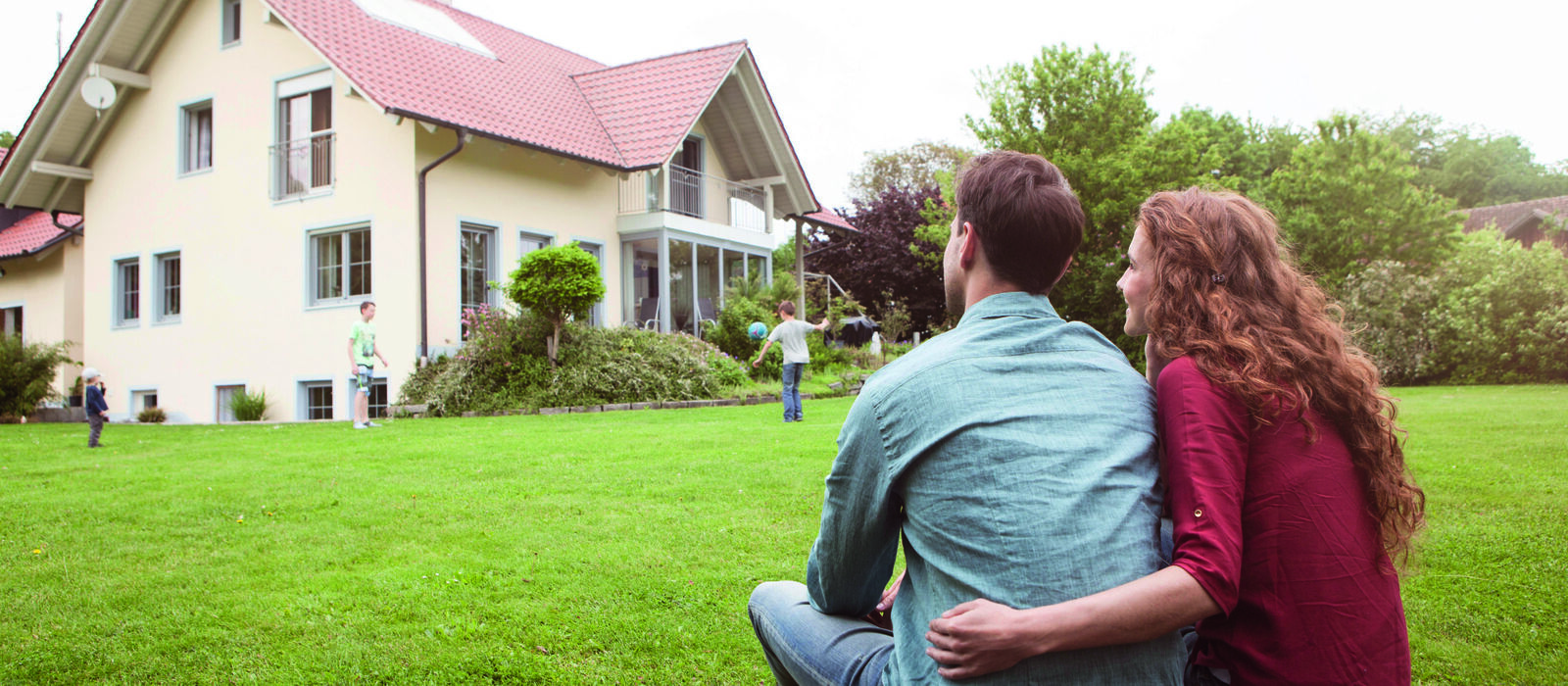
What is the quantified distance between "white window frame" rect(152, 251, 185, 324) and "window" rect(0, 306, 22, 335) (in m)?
5.75

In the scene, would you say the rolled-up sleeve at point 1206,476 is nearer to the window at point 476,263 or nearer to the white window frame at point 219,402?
the window at point 476,263

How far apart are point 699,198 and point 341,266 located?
7528 mm

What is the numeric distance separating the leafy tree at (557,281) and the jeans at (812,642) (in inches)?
451

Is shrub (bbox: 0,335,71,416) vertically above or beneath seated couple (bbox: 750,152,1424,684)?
above

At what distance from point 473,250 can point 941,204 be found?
15.5 metres

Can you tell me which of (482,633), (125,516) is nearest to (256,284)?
(125,516)

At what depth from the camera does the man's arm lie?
57.1 inches

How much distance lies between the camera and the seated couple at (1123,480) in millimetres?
1493

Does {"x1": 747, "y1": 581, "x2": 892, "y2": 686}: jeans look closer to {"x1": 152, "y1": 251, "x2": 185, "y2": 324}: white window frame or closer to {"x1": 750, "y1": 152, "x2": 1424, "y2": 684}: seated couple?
{"x1": 750, "y1": 152, "x2": 1424, "y2": 684}: seated couple

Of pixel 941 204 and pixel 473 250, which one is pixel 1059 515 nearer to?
pixel 473 250

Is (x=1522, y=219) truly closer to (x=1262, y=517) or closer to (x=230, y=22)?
(x=230, y=22)

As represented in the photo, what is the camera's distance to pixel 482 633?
337 cm

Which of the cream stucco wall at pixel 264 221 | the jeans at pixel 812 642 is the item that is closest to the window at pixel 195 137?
the cream stucco wall at pixel 264 221

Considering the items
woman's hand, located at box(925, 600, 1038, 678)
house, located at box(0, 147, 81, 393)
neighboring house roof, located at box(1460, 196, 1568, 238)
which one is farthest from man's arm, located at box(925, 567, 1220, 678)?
neighboring house roof, located at box(1460, 196, 1568, 238)
